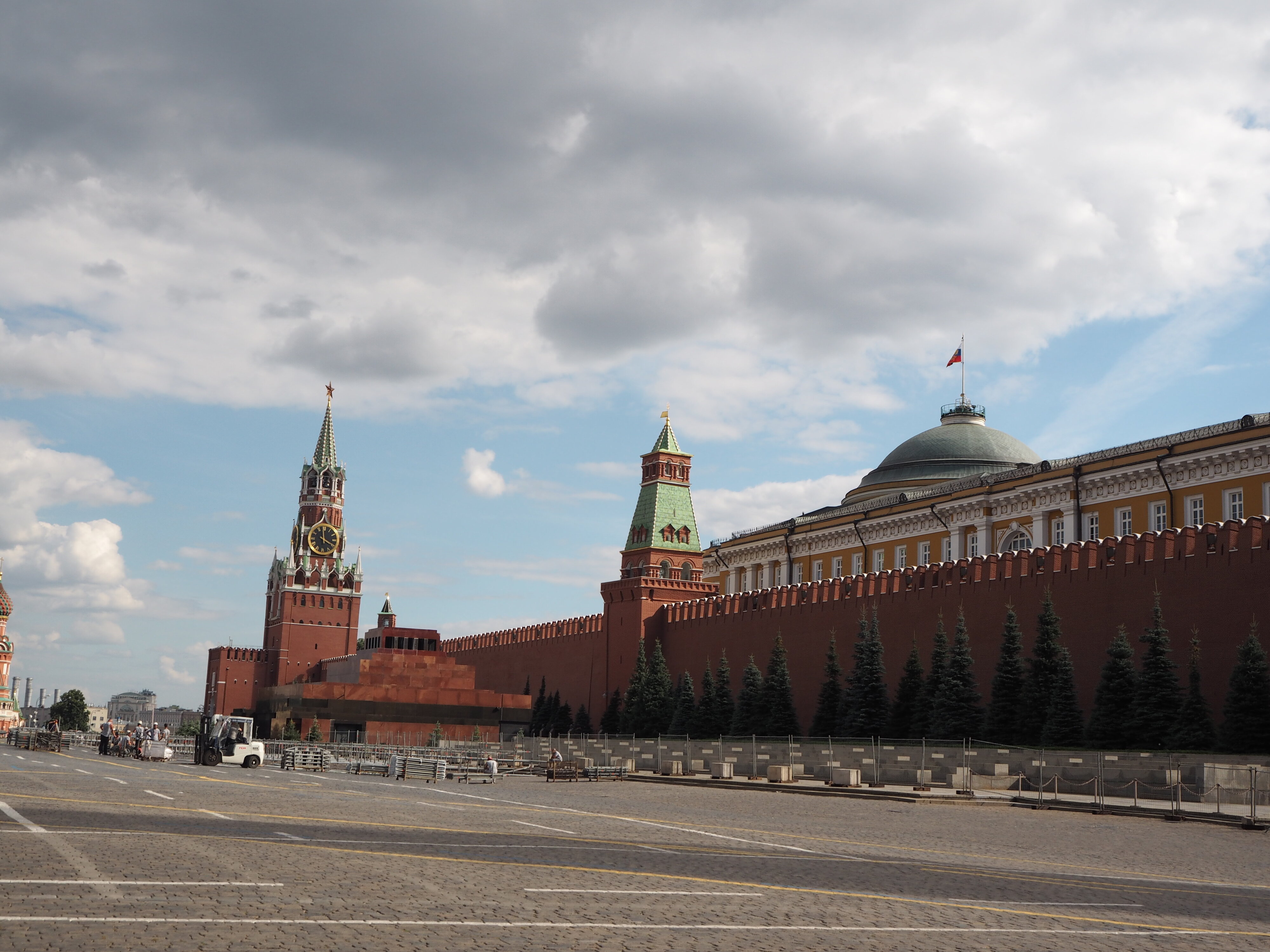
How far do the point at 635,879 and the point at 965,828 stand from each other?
28.6 ft

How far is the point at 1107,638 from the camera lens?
30.5m

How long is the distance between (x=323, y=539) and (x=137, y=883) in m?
91.5

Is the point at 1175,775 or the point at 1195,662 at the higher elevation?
the point at 1195,662

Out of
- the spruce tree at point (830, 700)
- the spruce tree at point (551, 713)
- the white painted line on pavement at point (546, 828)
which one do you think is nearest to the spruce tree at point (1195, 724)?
the spruce tree at point (830, 700)


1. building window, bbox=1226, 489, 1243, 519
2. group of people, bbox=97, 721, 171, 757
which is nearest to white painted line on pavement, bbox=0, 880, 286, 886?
group of people, bbox=97, 721, 171, 757

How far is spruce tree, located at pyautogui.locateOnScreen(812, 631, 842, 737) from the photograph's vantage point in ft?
121

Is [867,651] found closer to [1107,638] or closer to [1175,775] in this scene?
[1107,638]

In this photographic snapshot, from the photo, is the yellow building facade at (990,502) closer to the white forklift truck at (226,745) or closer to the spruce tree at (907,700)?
the spruce tree at (907,700)

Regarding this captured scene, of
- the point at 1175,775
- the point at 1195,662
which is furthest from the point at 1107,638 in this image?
the point at 1175,775

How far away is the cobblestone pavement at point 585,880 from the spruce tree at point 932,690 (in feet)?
48.5

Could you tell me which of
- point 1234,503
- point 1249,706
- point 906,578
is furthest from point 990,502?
point 1249,706

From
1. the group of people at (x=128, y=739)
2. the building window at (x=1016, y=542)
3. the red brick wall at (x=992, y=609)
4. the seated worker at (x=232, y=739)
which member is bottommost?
the group of people at (x=128, y=739)

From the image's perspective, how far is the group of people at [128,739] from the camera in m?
37.1

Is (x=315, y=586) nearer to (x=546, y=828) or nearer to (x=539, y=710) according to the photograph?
(x=539, y=710)
